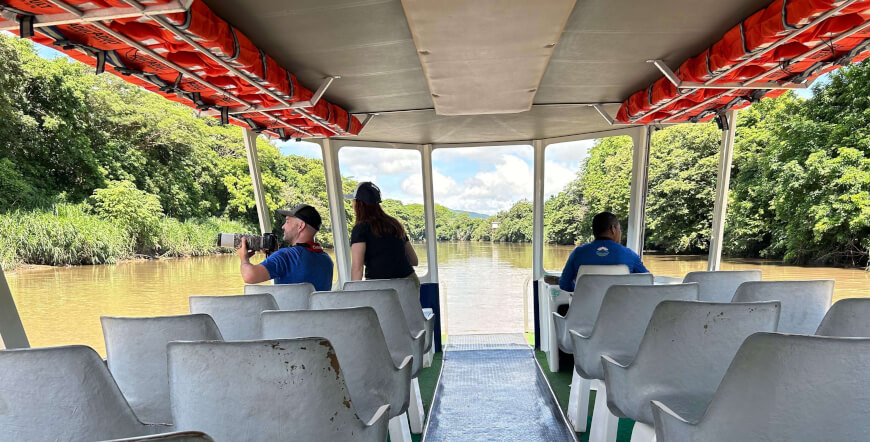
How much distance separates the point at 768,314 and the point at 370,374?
134cm

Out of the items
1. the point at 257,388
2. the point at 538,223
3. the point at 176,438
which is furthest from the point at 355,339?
the point at 538,223

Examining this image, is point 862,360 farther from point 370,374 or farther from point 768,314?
point 370,374

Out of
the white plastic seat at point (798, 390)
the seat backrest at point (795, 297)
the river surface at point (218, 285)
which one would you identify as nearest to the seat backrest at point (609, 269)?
the seat backrest at point (795, 297)

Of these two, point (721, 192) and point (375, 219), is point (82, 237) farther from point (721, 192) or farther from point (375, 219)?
point (721, 192)

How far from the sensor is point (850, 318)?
1.82 meters

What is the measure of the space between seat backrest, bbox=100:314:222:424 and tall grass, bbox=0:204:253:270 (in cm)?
818

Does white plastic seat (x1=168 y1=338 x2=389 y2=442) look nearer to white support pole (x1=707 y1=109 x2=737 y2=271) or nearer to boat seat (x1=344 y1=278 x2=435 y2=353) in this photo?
boat seat (x1=344 y1=278 x2=435 y2=353)

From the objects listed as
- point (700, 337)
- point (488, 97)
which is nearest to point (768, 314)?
point (700, 337)

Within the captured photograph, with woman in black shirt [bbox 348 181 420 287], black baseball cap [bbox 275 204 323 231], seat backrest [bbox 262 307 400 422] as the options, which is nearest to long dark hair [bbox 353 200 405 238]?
woman in black shirt [bbox 348 181 420 287]

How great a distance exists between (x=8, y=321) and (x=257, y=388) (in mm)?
2157

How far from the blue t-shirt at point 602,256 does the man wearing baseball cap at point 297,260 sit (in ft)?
5.76

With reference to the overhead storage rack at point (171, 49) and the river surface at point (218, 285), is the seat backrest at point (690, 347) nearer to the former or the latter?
the overhead storage rack at point (171, 49)

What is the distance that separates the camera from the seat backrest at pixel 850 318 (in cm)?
179

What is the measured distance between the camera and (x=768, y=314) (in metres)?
1.91
